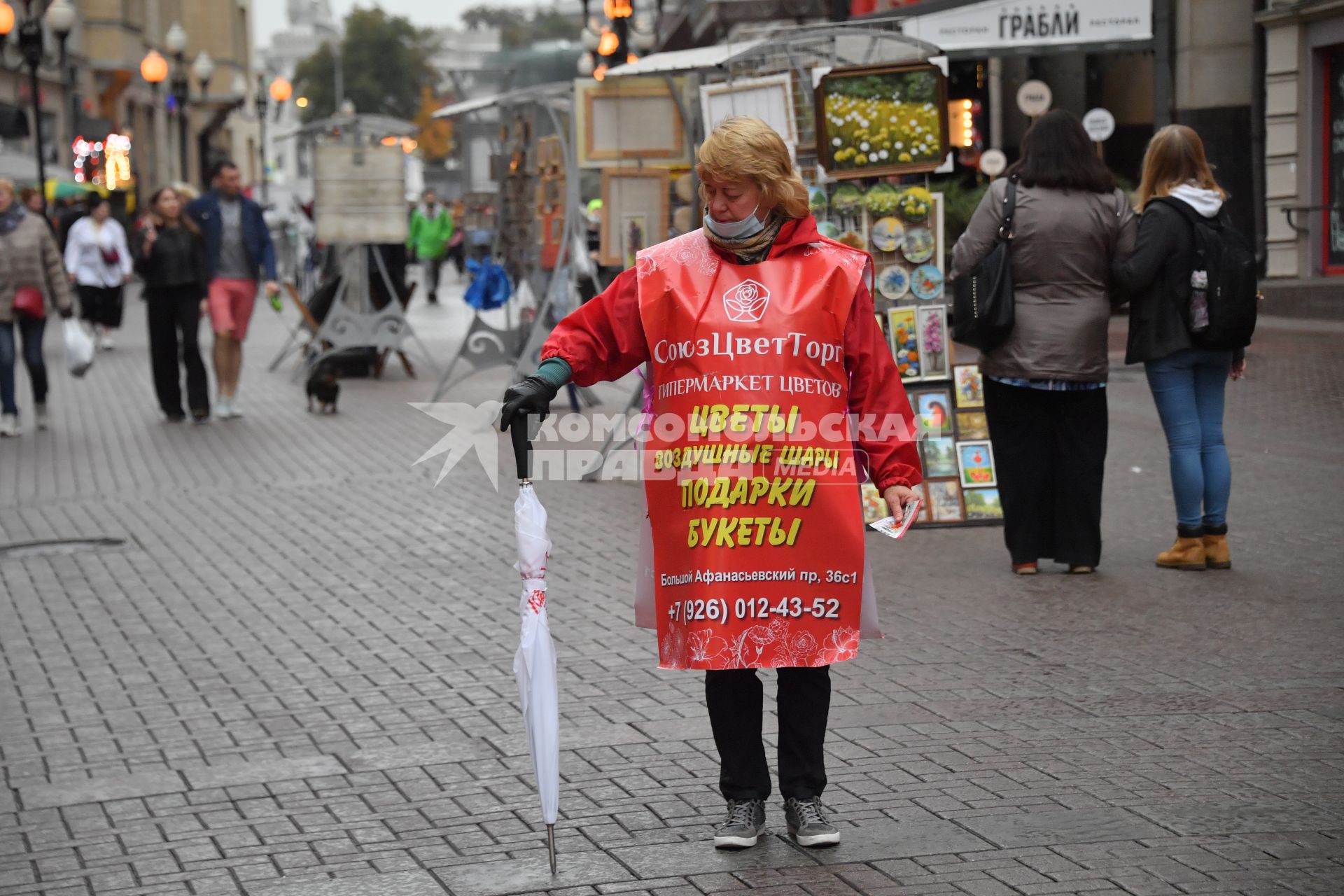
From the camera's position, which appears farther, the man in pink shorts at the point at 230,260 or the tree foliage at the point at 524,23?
the tree foliage at the point at 524,23

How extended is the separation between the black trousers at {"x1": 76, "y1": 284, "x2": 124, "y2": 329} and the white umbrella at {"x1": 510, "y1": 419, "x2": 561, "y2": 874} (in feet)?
62.9

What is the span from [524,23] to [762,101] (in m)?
155

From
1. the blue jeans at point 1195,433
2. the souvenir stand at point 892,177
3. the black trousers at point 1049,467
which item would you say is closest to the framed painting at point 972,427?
the souvenir stand at point 892,177

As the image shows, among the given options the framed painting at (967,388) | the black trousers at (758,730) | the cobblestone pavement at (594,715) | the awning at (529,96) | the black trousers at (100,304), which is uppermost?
the awning at (529,96)

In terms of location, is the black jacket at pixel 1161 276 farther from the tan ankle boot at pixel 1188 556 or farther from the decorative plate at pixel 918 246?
the decorative plate at pixel 918 246

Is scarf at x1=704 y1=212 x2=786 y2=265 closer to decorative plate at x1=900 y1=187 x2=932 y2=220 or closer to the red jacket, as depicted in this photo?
the red jacket

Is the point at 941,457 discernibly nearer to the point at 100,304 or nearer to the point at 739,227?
the point at 739,227

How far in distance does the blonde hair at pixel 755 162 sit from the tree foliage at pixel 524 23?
5001 inches

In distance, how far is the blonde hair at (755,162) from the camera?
14.4 ft

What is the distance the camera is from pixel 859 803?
195 inches

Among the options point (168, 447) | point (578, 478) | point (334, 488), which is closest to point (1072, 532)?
point (578, 478)

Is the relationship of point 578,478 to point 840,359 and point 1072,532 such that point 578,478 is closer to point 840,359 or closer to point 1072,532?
point 1072,532

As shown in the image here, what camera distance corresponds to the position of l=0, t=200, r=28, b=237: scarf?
13.7 meters

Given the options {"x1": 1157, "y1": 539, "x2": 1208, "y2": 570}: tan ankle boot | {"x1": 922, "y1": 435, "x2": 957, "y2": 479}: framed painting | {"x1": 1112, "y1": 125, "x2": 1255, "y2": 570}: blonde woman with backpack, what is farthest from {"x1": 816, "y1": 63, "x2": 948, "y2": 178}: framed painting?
{"x1": 1157, "y1": 539, "x2": 1208, "y2": 570}: tan ankle boot
